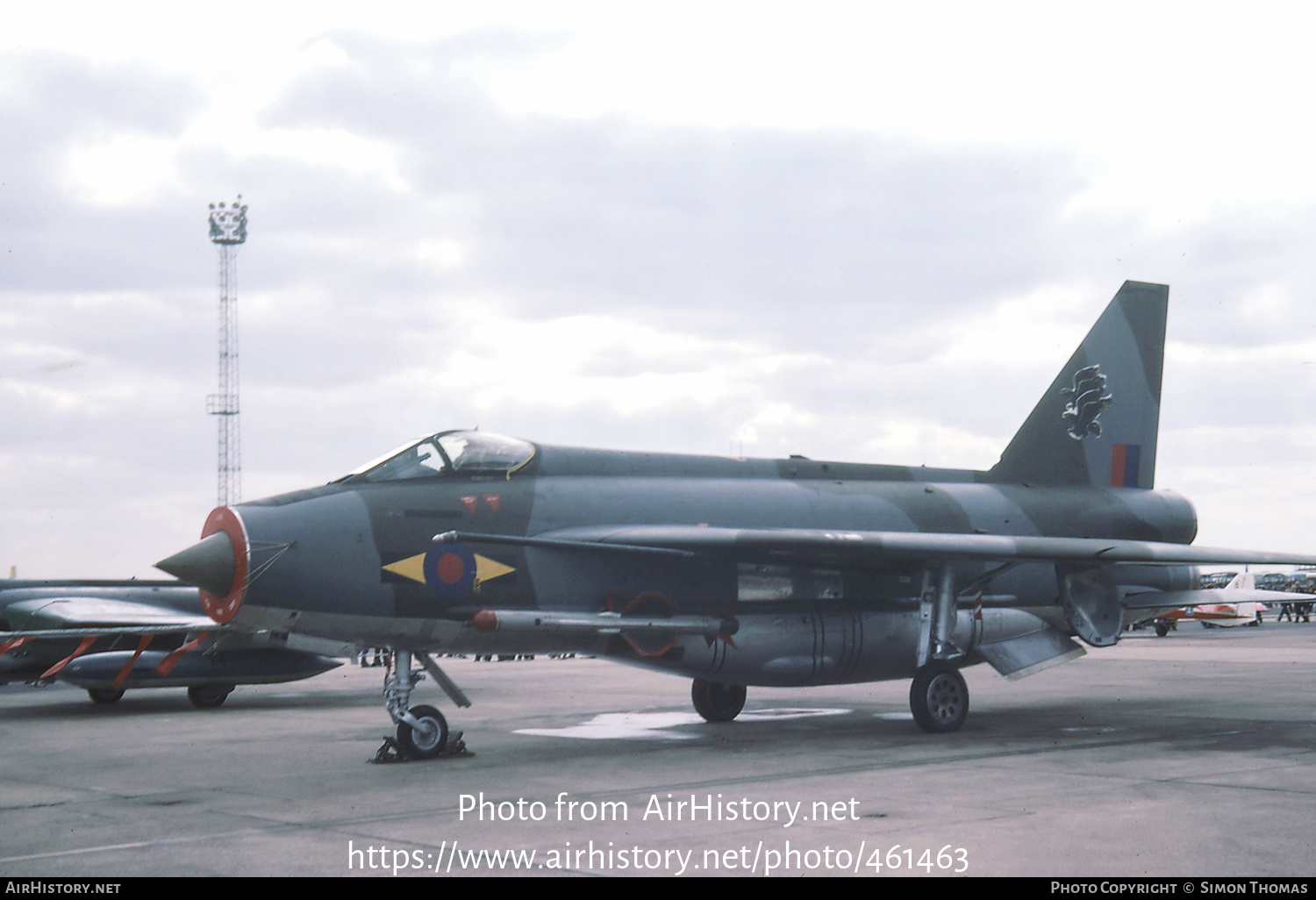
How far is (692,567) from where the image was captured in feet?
39.7

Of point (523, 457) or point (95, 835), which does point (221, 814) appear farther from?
point (523, 457)

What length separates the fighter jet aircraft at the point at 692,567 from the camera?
1056 cm

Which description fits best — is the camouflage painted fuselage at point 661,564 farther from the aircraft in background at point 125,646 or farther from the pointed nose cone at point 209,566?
the aircraft in background at point 125,646

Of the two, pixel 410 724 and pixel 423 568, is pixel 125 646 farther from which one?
pixel 423 568

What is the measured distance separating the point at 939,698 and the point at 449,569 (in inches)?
199

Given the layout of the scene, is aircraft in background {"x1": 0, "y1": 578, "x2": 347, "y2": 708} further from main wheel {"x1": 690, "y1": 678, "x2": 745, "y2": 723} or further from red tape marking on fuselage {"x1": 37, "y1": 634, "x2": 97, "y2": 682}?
main wheel {"x1": 690, "y1": 678, "x2": 745, "y2": 723}

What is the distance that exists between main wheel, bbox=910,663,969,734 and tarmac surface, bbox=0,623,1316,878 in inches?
7.7

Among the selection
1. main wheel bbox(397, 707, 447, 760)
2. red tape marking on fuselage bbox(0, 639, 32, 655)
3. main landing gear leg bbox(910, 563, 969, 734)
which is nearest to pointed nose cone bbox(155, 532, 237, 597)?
main wheel bbox(397, 707, 447, 760)

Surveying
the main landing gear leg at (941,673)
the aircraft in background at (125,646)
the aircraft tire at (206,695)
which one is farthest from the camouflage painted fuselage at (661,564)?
the aircraft tire at (206,695)

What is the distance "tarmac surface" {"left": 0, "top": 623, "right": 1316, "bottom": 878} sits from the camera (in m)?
6.35

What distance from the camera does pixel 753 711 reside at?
15586 mm

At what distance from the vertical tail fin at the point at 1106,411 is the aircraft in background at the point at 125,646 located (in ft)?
34.2

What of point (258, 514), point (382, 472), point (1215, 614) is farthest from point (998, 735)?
point (1215, 614)
